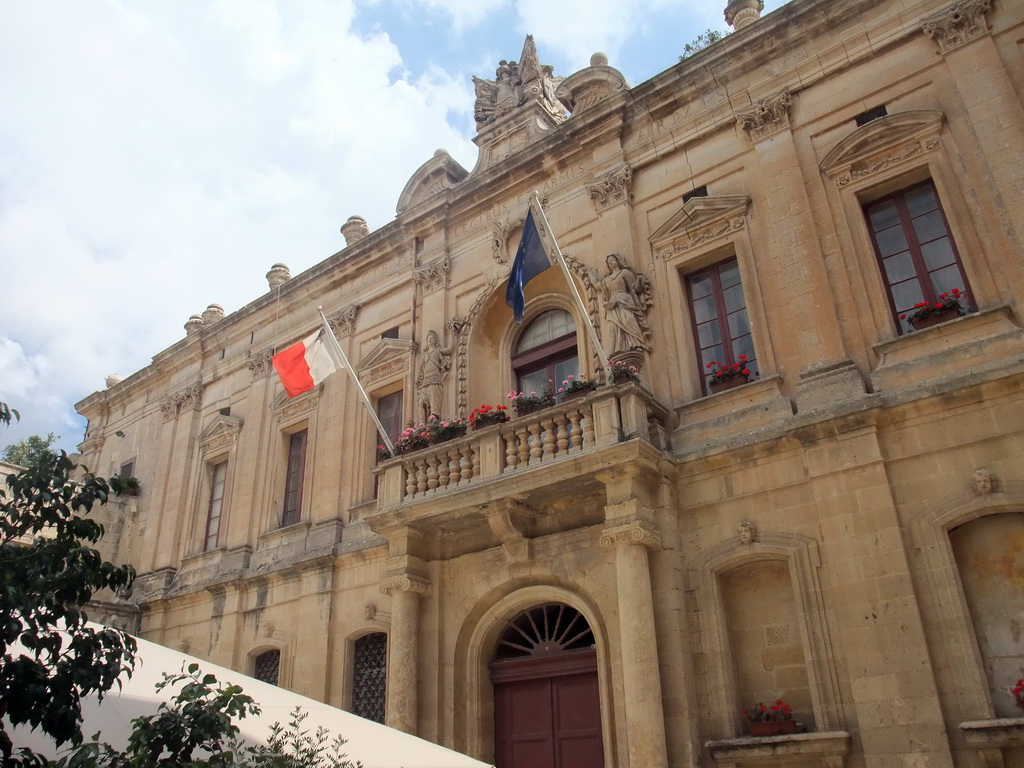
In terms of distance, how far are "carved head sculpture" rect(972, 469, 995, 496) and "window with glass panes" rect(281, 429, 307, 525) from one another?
11.5m

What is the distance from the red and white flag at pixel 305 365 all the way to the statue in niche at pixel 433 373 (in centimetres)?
149

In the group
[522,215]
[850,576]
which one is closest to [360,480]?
[522,215]

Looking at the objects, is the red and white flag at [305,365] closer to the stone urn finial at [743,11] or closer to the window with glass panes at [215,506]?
the window with glass panes at [215,506]

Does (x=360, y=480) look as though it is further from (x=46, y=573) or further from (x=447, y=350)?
(x=46, y=573)

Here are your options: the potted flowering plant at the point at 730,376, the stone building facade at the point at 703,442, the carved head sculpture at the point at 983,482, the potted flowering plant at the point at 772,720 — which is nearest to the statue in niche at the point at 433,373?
the stone building facade at the point at 703,442

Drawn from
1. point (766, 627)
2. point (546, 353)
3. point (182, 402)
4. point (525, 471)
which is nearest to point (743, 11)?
point (546, 353)

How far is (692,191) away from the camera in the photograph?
40.8 ft

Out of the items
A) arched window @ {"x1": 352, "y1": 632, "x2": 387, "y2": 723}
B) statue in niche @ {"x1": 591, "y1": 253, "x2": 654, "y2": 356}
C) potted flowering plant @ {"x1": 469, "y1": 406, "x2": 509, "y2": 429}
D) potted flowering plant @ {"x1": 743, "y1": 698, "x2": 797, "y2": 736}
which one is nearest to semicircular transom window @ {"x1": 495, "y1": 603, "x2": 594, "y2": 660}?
arched window @ {"x1": 352, "y1": 632, "x2": 387, "y2": 723}

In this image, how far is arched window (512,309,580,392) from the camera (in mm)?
13359

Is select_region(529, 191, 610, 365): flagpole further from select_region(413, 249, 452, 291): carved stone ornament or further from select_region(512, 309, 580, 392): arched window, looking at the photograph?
select_region(413, 249, 452, 291): carved stone ornament

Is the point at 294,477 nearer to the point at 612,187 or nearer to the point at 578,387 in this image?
the point at 578,387

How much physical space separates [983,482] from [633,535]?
3.70 meters

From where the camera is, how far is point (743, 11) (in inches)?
518

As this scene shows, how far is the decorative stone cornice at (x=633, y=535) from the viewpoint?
9.76 m
